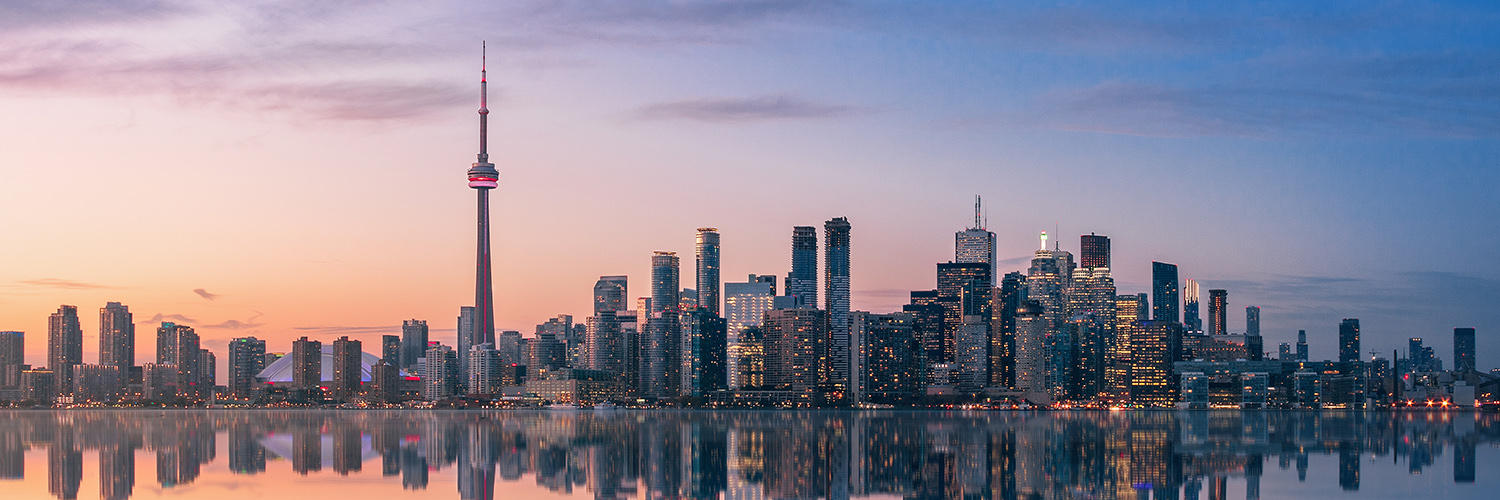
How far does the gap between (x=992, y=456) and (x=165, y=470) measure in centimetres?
4682

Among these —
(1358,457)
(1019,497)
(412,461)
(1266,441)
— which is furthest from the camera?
(1266,441)

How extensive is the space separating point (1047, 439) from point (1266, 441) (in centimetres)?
1721

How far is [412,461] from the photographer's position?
86812mm

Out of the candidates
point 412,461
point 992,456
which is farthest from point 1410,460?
point 412,461

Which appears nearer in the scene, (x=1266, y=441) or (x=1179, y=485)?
(x=1179, y=485)

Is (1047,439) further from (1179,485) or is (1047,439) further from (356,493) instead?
(356,493)

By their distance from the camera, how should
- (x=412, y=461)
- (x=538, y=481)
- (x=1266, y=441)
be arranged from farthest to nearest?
(x=1266, y=441) → (x=412, y=461) → (x=538, y=481)

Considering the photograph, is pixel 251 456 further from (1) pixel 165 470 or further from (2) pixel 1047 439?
(2) pixel 1047 439

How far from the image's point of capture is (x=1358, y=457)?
A: 93188 millimetres

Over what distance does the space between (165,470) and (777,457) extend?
3433cm


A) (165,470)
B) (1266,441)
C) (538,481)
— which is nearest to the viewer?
(538,481)

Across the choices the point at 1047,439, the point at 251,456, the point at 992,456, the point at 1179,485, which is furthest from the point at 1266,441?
the point at 251,456

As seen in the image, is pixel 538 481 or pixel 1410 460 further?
pixel 1410 460

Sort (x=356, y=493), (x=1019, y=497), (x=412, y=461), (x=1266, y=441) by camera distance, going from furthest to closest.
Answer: (x=1266, y=441) < (x=412, y=461) < (x=356, y=493) < (x=1019, y=497)
